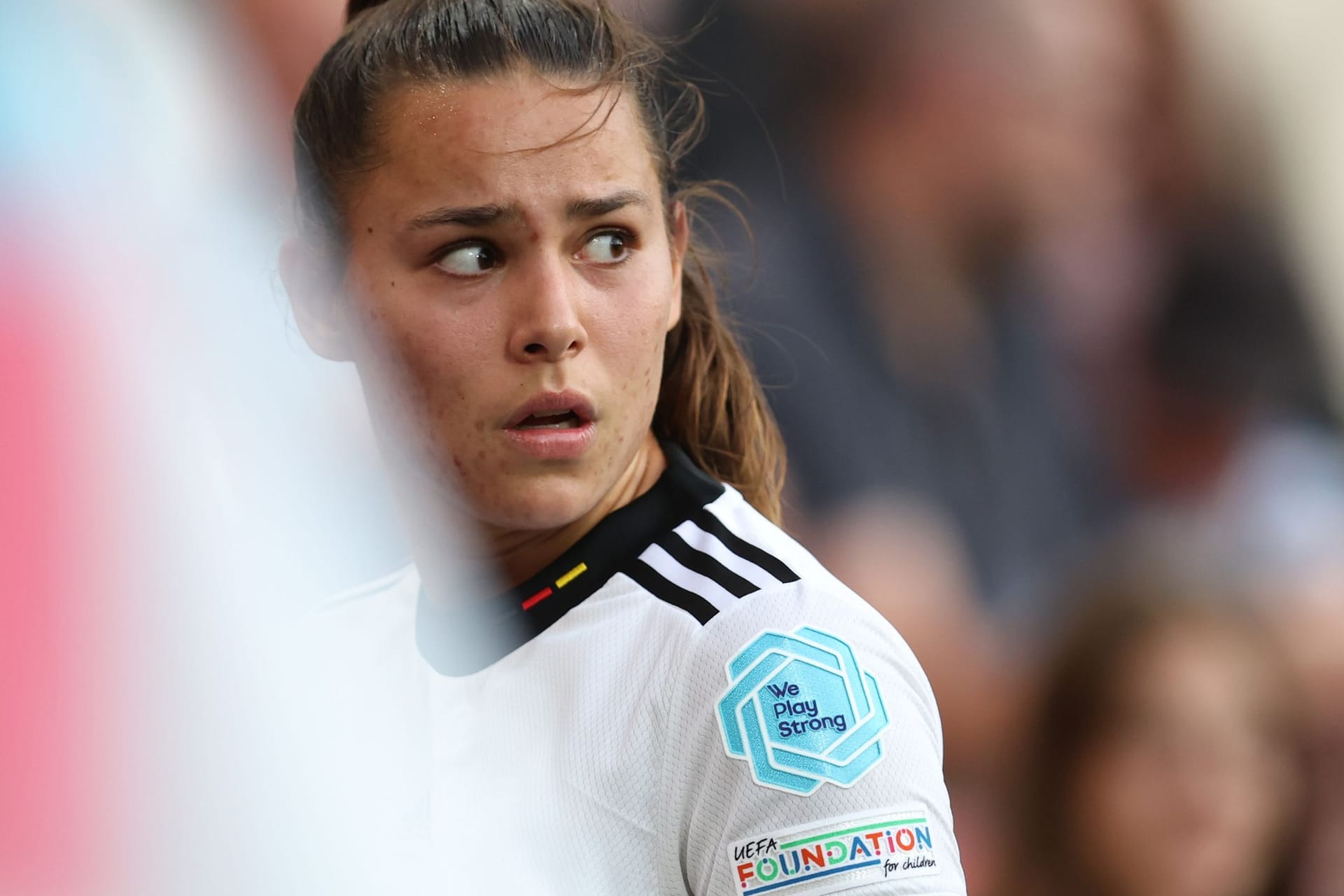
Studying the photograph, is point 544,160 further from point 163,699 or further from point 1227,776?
point 1227,776

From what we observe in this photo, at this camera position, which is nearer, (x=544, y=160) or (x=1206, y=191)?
(x=544, y=160)

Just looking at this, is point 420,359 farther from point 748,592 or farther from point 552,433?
point 748,592

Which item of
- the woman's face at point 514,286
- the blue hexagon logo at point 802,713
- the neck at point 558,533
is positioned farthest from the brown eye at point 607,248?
the blue hexagon logo at point 802,713

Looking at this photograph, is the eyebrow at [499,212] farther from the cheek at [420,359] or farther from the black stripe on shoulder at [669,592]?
the black stripe on shoulder at [669,592]

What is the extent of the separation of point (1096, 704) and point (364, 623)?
86cm

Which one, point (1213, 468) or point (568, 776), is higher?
point (568, 776)

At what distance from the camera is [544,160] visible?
28.1 inches

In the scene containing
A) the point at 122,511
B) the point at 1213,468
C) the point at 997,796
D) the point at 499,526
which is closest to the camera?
the point at 122,511

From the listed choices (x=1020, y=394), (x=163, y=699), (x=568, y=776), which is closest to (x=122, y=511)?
(x=163, y=699)

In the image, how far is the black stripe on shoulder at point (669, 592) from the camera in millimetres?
673

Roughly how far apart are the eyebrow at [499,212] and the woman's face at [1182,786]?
93 cm

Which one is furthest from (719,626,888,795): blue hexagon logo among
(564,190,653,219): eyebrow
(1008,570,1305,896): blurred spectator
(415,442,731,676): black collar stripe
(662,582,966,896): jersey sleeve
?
(1008,570,1305,896): blurred spectator

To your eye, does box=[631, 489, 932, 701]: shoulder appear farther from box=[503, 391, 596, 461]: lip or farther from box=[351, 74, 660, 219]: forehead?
box=[351, 74, 660, 219]: forehead

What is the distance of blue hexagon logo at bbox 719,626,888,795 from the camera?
0.61 m
